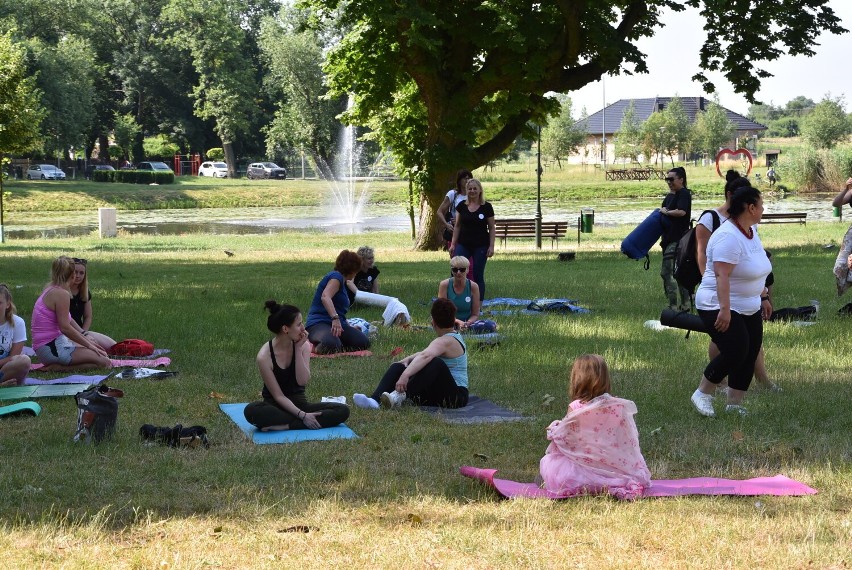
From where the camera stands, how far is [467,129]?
26344 millimetres

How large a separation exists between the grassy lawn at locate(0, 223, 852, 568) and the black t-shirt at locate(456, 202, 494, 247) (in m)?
1.40

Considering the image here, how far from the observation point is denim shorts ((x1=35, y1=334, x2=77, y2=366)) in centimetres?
1066

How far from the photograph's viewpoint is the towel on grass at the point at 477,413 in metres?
8.30

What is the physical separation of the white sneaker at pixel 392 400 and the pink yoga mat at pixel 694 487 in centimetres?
226

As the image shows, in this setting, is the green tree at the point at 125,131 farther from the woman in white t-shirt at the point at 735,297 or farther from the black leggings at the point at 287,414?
the woman in white t-shirt at the point at 735,297

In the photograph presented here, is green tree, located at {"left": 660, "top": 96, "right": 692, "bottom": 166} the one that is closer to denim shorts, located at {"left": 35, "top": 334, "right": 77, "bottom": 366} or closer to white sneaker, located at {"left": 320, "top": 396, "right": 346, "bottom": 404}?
denim shorts, located at {"left": 35, "top": 334, "right": 77, "bottom": 366}

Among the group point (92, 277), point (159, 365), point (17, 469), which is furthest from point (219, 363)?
point (92, 277)

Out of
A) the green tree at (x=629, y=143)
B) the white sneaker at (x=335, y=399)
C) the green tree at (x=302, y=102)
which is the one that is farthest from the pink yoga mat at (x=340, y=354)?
the green tree at (x=629, y=143)

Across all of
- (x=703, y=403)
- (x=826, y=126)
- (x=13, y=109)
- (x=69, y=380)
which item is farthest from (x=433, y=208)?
(x=826, y=126)

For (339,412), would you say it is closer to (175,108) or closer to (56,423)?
(56,423)

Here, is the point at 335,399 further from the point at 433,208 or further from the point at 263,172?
the point at 263,172

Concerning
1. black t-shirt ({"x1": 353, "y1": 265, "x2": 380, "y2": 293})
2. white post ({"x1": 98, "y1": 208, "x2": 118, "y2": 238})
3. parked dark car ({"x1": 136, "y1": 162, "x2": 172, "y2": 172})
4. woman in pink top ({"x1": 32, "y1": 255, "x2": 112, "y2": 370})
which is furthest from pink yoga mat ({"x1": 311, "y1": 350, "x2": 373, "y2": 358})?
parked dark car ({"x1": 136, "y1": 162, "x2": 172, "y2": 172})

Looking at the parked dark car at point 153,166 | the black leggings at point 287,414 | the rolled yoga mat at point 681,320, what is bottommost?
the black leggings at point 287,414

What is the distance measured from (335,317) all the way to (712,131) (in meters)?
90.9
